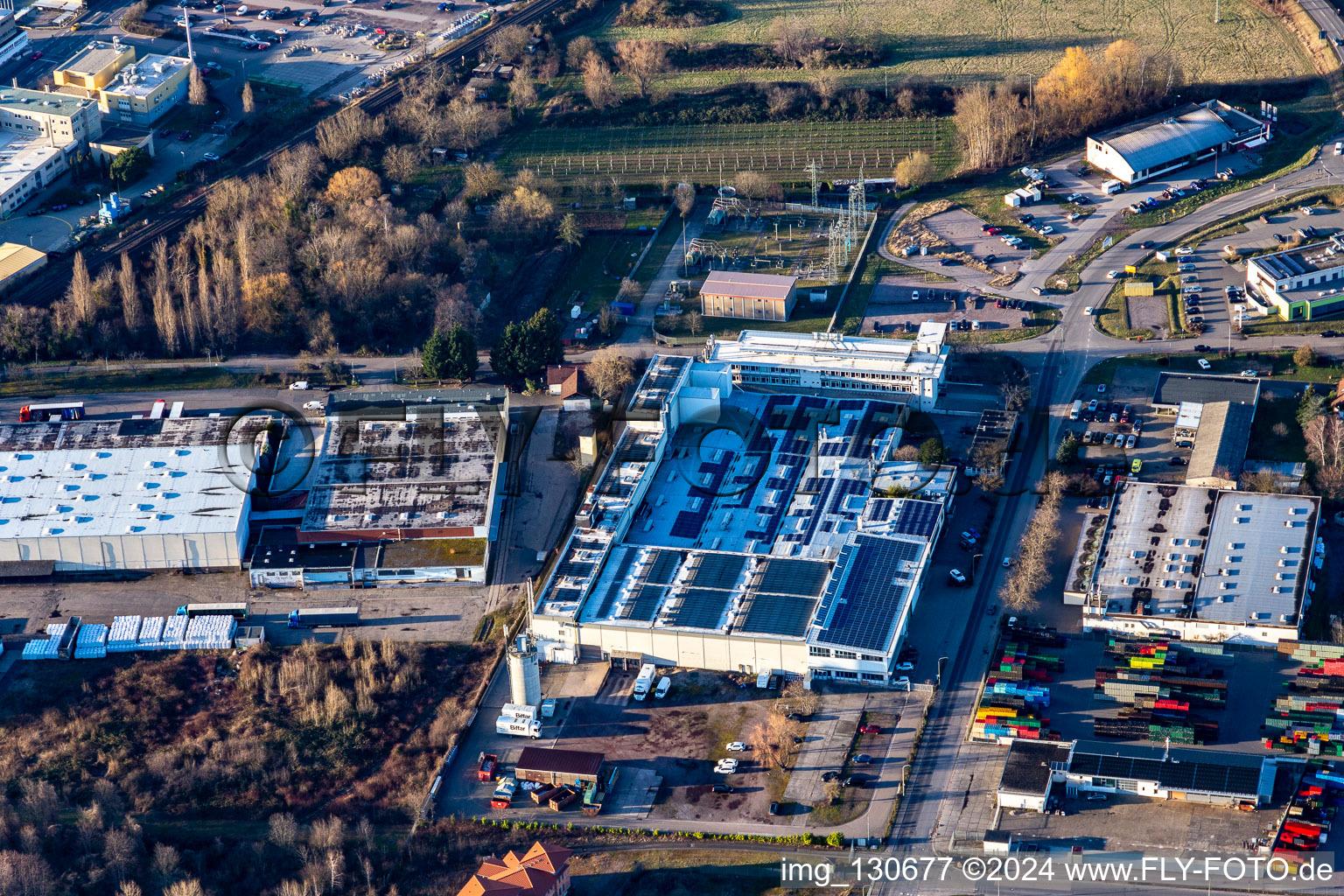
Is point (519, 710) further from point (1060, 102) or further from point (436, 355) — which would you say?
point (1060, 102)

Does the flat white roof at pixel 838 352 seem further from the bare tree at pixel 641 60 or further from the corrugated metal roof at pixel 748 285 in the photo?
the bare tree at pixel 641 60

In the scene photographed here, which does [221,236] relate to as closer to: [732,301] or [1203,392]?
[732,301]

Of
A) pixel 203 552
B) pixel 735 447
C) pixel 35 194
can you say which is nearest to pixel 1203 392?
pixel 735 447

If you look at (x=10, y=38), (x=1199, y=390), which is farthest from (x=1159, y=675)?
(x=10, y=38)

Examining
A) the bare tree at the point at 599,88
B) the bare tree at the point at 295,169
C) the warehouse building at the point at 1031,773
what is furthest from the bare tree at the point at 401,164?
the warehouse building at the point at 1031,773

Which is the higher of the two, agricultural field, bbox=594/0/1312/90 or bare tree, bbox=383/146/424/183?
agricultural field, bbox=594/0/1312/90

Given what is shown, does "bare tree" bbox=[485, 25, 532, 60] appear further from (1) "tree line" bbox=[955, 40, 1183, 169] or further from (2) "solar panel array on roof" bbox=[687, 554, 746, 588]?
(2) "solar panel array on roof" bbox=[687, 554, 746, 588]

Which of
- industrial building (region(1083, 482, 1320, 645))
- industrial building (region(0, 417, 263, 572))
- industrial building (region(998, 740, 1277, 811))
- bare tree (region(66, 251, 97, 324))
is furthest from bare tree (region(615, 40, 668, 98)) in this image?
industrial building (region(998, 740, 1277, 811))
